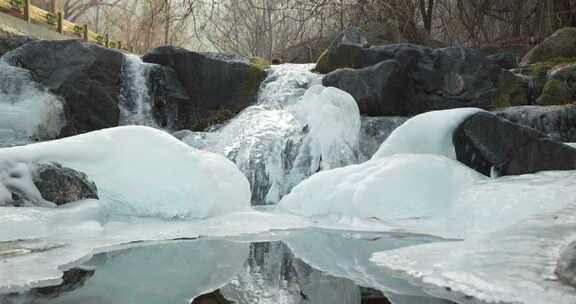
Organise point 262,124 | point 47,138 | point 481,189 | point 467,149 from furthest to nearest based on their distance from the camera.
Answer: point 47,138, point 262,124, point 467,149, point 481,189

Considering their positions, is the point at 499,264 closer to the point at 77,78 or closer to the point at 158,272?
the point at 158,272

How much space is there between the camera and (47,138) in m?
7.02

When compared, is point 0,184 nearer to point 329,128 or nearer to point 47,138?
point 329,128

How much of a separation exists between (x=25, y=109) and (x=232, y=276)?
693 cm

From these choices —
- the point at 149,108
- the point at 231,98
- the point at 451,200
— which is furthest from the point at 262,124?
the point at 451,200

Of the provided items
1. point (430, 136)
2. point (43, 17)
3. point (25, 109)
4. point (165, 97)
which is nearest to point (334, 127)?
point (430, 136)

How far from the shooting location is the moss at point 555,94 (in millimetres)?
7352

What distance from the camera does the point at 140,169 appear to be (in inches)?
129

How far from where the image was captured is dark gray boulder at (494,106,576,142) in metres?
6.09

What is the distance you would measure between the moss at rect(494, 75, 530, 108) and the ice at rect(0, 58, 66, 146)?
7.58 m

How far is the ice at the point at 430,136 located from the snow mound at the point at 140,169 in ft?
5.37

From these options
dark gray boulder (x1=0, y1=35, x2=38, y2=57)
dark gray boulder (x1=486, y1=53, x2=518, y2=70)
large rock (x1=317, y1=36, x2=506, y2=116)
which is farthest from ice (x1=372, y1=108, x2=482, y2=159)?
dark gray boulder (x1=0, y1=35, x2=38, y2=57)

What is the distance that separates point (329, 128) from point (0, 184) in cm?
405

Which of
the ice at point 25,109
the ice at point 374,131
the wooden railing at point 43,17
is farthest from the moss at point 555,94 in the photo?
the wooden railing at point 43,17
